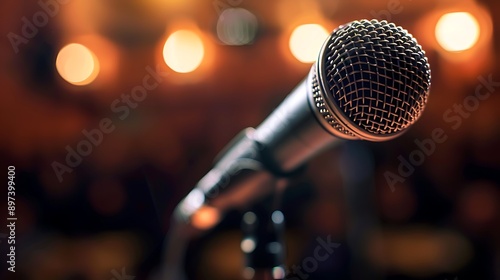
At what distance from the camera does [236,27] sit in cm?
288

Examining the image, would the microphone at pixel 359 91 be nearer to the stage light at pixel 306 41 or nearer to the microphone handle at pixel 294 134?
the microphone handle at pixel 294 134

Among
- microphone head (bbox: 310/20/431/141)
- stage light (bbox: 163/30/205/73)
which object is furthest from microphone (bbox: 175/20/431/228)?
stage light (bbox: 163/30/205/73)

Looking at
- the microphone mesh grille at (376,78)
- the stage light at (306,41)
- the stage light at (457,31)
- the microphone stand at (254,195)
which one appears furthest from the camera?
the stage light at (306,41)

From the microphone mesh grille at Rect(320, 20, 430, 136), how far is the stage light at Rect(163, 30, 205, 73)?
2.35 m

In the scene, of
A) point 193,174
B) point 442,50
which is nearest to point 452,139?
point 442,50

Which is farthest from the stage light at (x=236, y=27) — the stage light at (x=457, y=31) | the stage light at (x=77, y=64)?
the stage light at (x=457, y=31)

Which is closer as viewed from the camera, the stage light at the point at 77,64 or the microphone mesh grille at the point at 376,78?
the microphone mesh grille at the point at 376,78

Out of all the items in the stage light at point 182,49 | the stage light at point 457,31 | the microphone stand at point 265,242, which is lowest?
the microphone stand at point 265,242

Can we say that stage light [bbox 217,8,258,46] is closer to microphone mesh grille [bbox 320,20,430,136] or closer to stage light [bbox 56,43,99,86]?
stage light [bbox 56,43,99,86]

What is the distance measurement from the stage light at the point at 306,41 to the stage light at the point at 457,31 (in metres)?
0.67

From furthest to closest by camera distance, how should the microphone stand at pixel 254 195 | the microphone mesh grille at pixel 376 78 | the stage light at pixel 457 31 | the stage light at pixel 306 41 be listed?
1. the stage light at pixel 306 41
2. the stage light at pixel 457 31
3. the microphone stand at pixel 254 195
4. the microphone mesh grille at pixel 376 78

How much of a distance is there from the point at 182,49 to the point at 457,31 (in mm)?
1618

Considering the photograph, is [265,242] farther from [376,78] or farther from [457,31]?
[457,31]

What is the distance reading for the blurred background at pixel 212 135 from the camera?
103 inches
